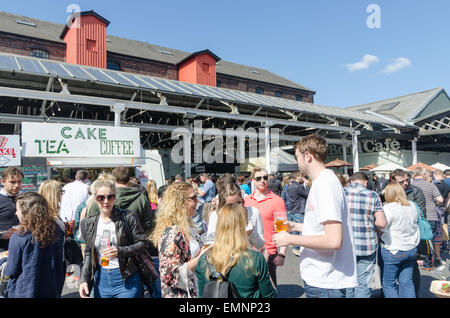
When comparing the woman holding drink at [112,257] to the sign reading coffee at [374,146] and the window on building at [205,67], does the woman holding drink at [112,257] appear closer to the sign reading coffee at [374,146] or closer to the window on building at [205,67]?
the sign reading coffee at [374,146]

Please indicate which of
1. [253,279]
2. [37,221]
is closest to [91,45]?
[37,221]

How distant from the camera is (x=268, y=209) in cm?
366

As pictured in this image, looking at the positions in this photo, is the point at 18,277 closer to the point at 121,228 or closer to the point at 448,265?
the point at 121,228

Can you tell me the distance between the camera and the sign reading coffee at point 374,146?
2094 centimetres

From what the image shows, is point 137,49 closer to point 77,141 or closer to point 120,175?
point 77,141

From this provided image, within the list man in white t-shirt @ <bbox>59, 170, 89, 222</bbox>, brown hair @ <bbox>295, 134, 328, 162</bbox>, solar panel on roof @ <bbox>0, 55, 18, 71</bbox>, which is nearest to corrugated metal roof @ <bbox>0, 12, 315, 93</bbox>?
solar panel on roof @ <bbox>0, 55, 18, 71</bbox>

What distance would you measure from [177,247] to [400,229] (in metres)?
2.91

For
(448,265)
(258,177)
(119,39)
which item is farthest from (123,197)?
(119,39)

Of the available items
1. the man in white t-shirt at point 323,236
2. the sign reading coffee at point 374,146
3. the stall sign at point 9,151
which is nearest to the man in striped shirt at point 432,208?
the man in white t-shirt at point 323,236

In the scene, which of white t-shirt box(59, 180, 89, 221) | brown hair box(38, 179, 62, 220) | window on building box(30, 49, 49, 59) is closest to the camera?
brown hair box(38, 179, 62, 220)

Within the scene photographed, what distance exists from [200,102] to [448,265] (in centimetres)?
996

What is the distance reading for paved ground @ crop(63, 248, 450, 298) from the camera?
4568 mm

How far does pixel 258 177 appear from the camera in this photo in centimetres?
390

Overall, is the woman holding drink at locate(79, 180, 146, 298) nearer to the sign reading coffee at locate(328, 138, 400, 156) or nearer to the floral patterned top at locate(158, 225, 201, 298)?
the floral patterned top at locate(158, 225, 201, 298)
